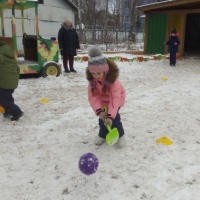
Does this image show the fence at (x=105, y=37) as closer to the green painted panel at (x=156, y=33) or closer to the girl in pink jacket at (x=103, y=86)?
the green painted panel at (x=156, y=33)

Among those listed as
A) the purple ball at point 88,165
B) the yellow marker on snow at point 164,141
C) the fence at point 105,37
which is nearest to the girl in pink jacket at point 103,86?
the purple ball at point 88,165

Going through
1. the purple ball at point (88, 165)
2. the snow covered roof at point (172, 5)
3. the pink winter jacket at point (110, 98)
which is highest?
the snow covered roof at point (172, 5)

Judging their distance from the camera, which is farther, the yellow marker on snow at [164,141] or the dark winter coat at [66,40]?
the dark winter coat at [66,40]

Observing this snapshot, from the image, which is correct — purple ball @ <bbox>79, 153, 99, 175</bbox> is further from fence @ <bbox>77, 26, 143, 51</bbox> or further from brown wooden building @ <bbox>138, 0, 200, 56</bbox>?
fence @ <bbox>77, 26, 143, 51</bbox>

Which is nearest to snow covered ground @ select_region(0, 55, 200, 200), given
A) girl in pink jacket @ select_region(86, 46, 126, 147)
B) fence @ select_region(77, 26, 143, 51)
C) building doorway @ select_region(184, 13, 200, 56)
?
girl in pink jacket @ select_region(86, 46, 126, 147)

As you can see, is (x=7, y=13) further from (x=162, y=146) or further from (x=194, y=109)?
(x=162, y=146)

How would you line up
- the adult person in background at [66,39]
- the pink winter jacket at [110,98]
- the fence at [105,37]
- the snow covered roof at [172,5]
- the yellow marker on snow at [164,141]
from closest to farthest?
1. the pink winter jacket at [110,98]
2. the yellow marker on snow at [164,141]
3. the adult person in background at [66,39]
4. the snow covered roof at [172,5]
5. the fence at [105,37]

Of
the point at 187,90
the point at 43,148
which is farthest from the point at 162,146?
the point at 187,90

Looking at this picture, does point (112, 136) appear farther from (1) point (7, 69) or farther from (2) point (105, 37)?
(2) point (105, 37)

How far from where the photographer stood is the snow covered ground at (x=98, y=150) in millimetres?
2648

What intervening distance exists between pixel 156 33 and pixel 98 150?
438 inches

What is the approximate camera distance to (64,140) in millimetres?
3771

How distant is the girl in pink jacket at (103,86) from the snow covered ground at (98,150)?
57 cm

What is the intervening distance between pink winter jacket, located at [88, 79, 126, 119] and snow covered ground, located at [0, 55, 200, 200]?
60 cm
